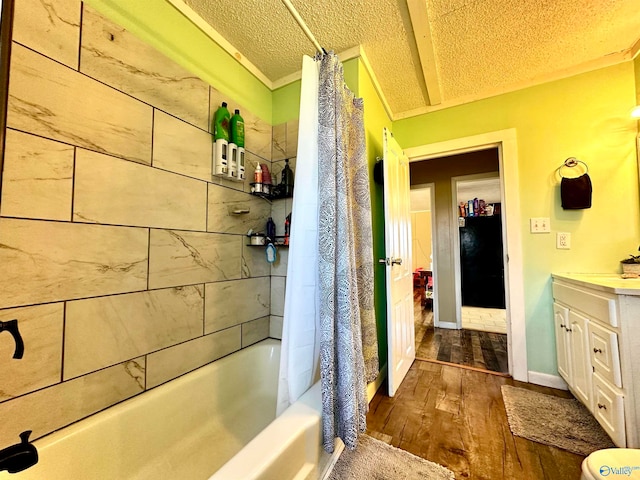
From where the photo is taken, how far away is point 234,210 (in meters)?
1.59

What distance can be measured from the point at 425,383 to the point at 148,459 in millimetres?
1785

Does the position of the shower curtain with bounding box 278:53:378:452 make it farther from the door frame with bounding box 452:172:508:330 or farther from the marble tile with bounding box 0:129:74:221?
the door frame with bounding box 452:172:508:330

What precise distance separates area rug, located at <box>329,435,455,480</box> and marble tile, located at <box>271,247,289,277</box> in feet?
3.63

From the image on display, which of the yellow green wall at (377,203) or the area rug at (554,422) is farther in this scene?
the yellow green wall at (377,203)

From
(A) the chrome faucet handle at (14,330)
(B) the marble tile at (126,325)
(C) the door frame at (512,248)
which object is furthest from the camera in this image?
(C) the door frame at (512,248)

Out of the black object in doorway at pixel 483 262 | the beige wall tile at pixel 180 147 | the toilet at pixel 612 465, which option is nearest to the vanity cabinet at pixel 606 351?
the toilet at pixel 612 465

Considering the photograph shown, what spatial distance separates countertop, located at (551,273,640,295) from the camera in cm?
112

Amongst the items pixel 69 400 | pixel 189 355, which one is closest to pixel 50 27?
pixel 69 400

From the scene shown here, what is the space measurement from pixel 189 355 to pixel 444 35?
95.0 inches

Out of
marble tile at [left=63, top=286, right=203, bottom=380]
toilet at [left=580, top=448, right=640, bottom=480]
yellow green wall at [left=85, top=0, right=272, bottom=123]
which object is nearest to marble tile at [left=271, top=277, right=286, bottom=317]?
marble tile at [left=63, top=286, right=203, bottom=380]

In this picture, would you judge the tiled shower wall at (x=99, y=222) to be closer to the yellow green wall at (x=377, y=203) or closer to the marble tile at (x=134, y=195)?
the marble tile at (x=134, y=195)

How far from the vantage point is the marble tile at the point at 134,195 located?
97 centimetres

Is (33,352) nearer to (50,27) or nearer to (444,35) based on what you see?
(50,27)

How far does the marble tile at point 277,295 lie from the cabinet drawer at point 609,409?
1796 mm
